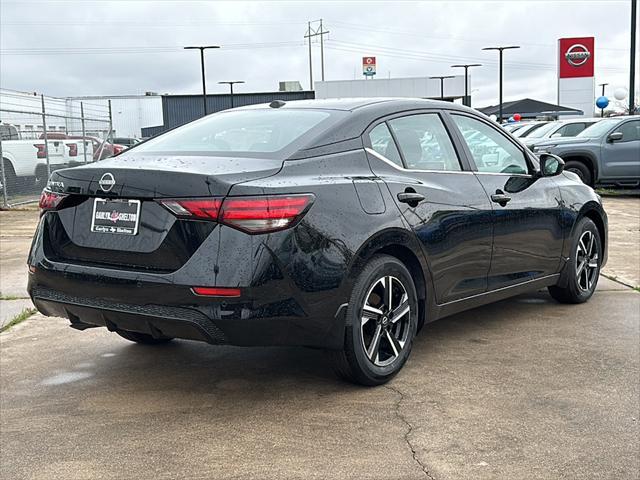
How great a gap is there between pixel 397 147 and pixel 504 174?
3.66 ft

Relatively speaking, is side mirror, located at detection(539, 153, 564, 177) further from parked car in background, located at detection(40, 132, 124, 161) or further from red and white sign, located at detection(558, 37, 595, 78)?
red and white sign, located at detection(558, 37, 595, 78)

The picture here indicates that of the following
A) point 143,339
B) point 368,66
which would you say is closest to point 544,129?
point 143,339

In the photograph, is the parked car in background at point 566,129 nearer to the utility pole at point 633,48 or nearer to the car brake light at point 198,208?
the utility pole at point 633,48

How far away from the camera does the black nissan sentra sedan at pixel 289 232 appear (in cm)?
360

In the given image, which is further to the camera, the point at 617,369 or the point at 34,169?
the point at 34,169

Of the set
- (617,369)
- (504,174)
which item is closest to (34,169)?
(504,174)

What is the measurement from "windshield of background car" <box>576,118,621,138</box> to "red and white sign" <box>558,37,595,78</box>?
4551 centimetres

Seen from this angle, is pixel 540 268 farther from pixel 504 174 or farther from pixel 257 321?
pixel 257 321

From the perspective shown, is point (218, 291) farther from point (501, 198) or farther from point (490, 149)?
point (490, 149)

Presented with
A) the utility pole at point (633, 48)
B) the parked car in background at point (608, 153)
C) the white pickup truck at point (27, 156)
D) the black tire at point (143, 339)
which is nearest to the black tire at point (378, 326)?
the black tire at point (143, 339)

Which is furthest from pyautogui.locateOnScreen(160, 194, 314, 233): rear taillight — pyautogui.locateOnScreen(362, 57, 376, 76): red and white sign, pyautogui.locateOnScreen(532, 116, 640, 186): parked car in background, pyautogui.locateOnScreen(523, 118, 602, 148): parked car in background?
pyautogui.locateOnScreen(362, 57, 376, 76): red and white sign

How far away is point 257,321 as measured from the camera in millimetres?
3621

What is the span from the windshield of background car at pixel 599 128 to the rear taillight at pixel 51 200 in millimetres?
14402

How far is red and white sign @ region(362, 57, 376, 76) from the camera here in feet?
262
